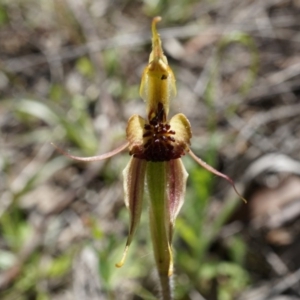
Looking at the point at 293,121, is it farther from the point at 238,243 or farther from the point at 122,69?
the point at 122,69

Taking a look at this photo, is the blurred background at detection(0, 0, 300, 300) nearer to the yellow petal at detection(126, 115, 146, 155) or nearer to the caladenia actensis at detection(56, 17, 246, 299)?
the caladenia actensis at detection(56, 17, 246, 299)

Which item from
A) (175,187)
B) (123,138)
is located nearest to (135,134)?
(175,187)

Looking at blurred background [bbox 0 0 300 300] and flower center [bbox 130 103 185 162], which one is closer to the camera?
flower center [bbox 130 103 185 162]

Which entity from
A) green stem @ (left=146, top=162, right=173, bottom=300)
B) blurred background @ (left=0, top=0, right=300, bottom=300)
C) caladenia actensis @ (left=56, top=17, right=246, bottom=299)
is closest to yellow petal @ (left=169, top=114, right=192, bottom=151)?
caladenia actensis @ (left=56, top=17, right=246, bottom=299)

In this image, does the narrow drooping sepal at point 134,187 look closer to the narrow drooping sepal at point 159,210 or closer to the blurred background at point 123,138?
the narrow drooping sepal at point 159,210

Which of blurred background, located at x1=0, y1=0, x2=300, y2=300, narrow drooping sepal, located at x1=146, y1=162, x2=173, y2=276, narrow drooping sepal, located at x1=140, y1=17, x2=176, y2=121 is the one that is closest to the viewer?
narrow drooping sepal, located at x1=146, y1=162, x2=173, y2=276

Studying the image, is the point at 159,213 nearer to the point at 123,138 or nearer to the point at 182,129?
the point at 182,129

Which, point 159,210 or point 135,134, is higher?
point 135,134
